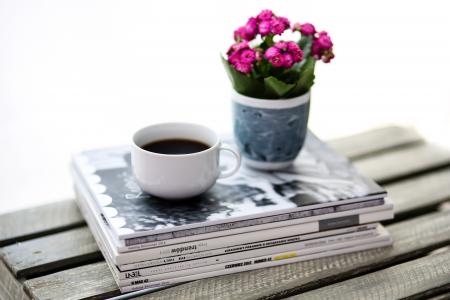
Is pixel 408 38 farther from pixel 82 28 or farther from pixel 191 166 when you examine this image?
pixel 191 166

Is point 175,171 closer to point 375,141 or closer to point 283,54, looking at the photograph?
point 283,54

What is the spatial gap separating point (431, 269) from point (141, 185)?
17.6 inches

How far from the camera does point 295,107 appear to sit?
108 cm

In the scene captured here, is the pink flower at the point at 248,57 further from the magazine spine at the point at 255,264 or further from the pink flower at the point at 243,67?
the magazine spine at the point at 255,264

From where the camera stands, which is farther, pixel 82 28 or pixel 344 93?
pixel 344 93

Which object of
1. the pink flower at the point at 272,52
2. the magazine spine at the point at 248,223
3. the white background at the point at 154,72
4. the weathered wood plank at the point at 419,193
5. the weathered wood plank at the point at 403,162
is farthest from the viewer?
the white background at the point at 154,72

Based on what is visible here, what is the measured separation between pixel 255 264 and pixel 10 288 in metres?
0.35

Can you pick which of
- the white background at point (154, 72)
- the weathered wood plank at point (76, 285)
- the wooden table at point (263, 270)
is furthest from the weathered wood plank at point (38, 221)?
the white background at point (154, 72)

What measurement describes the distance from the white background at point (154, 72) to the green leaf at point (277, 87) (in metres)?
0.87

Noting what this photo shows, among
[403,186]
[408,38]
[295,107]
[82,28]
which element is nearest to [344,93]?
[408,38]

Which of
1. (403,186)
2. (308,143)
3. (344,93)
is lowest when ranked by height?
(344,93)

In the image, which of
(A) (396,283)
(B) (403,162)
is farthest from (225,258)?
(B) (403,162)

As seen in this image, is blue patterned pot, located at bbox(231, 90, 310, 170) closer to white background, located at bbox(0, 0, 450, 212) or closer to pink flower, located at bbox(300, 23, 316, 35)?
pink flower, located at bbox(300, 23, 316, 35)

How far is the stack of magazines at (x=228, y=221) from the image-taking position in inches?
36.8
